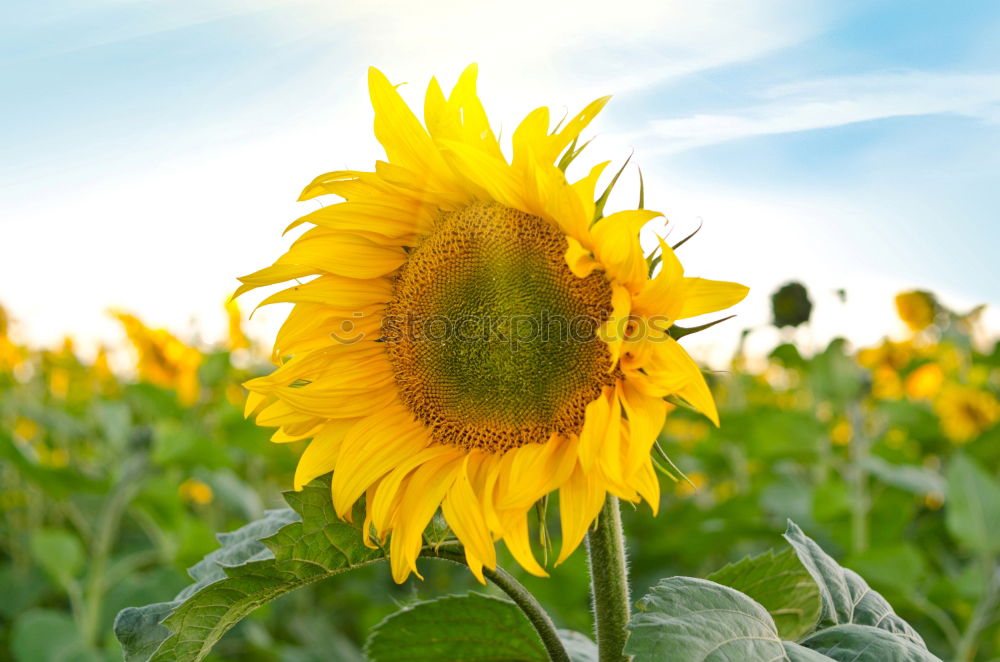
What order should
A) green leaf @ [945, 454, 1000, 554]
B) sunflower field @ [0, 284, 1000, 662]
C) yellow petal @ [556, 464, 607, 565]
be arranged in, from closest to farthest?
1. yellow petal @ [556, 464, 607, 565]
2. green leaf @ [945, 454, 1000, 554]
3. sunflower field @ [0, 284, 1000, 662]

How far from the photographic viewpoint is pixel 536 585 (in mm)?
3184

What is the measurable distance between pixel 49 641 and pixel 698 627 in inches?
115

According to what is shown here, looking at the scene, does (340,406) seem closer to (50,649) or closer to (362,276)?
(362,276)

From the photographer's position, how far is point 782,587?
108cm

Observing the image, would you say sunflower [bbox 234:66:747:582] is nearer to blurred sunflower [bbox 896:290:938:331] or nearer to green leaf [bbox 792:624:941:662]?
A: green leaf [bbox 792:624:941:662]

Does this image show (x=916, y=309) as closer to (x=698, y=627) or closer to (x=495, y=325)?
(x=495, y=325)

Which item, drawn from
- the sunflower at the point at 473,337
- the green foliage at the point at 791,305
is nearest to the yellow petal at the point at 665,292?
the sunflower at the point at 473,337

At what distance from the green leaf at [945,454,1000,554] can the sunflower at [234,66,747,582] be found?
1963 millimetres

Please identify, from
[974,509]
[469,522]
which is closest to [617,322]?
[469,522]

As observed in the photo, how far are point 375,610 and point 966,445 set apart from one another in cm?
232

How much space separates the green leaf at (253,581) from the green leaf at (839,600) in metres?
0.46

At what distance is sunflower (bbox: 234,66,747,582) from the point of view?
2.97ft

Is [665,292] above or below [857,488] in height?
above

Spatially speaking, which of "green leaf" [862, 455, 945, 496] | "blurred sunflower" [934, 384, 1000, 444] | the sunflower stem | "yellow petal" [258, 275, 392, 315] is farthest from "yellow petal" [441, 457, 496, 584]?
"blurred sunflower" [934, 384, 1000, 444]
